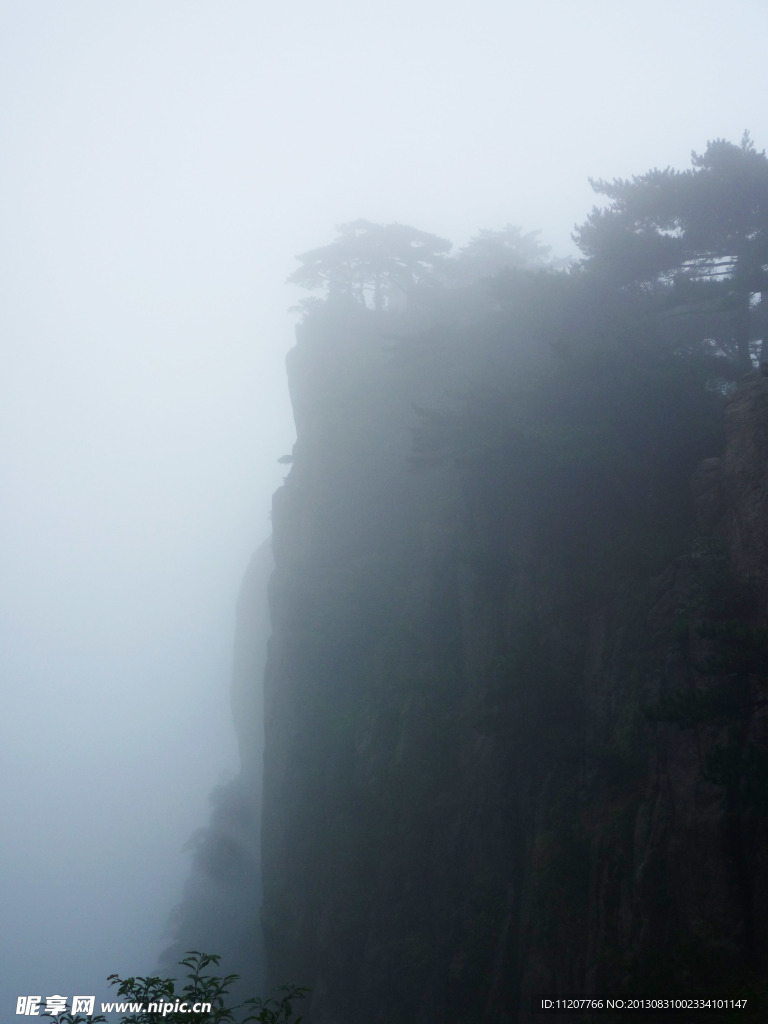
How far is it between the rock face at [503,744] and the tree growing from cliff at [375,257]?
448 inches

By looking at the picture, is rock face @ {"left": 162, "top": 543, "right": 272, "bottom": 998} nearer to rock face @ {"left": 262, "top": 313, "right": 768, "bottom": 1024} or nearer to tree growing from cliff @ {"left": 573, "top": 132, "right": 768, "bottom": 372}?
rock face @ {"left": 262, "top": 313, "right": 768, "bottom": 1024}

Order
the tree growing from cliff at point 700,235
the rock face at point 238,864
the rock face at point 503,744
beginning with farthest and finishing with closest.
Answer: the rock face at point 238,864
the tree growing from cliff at point 700,235
the rock face at point 503,744

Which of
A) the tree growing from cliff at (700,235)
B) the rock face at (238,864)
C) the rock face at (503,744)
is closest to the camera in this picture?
the rock face at (503,744)

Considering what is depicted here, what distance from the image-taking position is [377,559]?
1121 inches

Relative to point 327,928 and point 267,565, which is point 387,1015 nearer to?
point 327,928

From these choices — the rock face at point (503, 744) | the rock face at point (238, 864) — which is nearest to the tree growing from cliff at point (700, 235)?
the rock face at point (503, 744)

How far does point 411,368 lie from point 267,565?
3672cm

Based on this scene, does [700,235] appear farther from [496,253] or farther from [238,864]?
[238,864]

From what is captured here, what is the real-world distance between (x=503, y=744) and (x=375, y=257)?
99.1 feet

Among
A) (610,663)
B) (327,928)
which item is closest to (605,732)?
(610,663)

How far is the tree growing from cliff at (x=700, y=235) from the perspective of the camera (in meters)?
21.5

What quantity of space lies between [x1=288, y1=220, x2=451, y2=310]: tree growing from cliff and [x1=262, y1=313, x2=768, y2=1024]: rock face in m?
11.4

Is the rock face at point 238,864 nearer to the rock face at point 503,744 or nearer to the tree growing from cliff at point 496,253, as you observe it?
the rock face at point 503,744

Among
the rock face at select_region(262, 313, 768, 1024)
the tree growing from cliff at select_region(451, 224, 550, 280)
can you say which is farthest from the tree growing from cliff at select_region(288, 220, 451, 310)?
the rock face at select_region(262, 313, 768, 1024)
